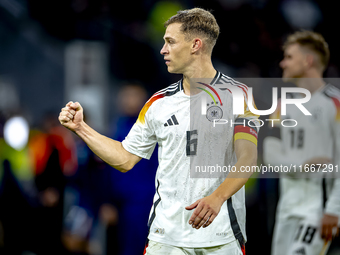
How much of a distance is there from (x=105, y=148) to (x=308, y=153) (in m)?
2.38

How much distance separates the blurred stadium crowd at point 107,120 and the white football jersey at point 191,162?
1328 millimetres

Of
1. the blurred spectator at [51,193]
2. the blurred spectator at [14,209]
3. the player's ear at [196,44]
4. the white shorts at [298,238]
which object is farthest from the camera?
the blurred spectator at [14,209]

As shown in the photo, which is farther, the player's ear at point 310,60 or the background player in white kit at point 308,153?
the player's ear at point 310,60

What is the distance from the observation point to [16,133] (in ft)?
23.5

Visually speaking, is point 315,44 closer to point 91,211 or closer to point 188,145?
point 188,145

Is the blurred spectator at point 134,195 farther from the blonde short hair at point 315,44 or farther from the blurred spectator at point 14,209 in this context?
the blonde short hair at point 315,44

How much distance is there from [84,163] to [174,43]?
323 cm

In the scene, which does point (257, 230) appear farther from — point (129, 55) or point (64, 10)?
point (64, 10)

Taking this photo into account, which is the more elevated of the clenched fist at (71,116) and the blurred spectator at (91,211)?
the clenched fist at (71,116)

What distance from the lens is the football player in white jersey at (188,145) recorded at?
2708 millimetres

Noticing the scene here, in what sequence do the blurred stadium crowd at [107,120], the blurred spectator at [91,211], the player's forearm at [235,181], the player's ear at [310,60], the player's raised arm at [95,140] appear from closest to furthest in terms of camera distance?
the player's forearm at [235,181] < the player's raised arm at [95,140] < the player's ear at [310,60] < the blurred stadium crowd at [107,120] < the blurred spectator at [91,211]

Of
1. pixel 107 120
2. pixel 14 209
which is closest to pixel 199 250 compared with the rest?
pixel 14 209

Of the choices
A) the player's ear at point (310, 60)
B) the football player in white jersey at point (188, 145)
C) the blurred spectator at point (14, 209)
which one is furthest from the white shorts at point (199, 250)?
the blurred spectator at point (14, 209)

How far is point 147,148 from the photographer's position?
10.2 feet
